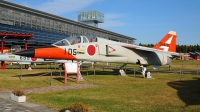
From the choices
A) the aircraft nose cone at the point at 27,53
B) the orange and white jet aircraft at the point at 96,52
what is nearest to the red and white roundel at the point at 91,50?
the orange and white jet aircraft at the point at 96,52

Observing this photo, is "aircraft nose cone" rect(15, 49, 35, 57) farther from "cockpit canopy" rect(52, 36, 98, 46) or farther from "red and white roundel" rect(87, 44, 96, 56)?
"red and white roundel" rect(87, 44, 96, 56)

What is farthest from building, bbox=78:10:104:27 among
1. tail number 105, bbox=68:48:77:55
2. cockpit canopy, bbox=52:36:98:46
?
tail number 105, bbox=68:48:77:55

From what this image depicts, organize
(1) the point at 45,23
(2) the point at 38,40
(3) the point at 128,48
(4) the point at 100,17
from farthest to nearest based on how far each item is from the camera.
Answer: (4) the point at 100,17 < (1) the point at 45,23 < (2) the point at 38,40 < (3) the point at 128,48

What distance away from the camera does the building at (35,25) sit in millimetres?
52906

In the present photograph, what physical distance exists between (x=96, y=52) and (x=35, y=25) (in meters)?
53.4

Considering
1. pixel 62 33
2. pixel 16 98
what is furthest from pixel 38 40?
pixel 16 98

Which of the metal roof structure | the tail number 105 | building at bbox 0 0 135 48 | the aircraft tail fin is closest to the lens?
the tail number 105

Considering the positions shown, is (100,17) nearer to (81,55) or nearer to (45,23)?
(45,23)

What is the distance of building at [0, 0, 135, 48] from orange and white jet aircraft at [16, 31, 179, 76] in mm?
40239

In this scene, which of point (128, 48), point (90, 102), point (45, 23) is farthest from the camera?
point (45, 23)

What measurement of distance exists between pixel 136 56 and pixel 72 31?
67265 mm

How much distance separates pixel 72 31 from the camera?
276ft

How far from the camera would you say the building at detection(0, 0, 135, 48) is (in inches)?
2083

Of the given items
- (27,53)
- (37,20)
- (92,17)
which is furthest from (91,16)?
(27,53)
